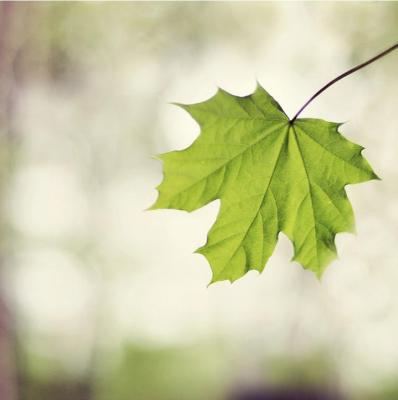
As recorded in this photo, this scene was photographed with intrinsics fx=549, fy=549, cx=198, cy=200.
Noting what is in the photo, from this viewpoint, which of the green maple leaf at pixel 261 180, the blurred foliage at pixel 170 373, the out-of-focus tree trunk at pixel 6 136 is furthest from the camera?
the blurred foliage at pixel 170 373

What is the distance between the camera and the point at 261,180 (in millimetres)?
1061

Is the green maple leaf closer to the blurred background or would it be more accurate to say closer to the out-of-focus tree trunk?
the blurred background

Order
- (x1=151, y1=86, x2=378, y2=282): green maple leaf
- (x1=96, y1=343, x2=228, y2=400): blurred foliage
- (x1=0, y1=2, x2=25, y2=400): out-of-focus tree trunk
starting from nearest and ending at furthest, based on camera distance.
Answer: (x1=151, y1=86, x2=378, y2=282): green maple leaf
(x1=0, y1=2, x2=25, y2=400): out-of-focus tree trunk
(x1=96, y1=343, x2=228, y2=400): blurred foliage

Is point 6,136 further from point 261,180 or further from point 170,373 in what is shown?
point 261,180

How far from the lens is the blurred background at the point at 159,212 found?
9.45 metres

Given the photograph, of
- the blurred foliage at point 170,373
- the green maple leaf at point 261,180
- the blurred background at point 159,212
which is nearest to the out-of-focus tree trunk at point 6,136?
the blurred background at point 159,212

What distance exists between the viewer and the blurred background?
31.0 feet

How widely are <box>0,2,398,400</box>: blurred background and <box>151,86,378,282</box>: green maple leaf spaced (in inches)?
261

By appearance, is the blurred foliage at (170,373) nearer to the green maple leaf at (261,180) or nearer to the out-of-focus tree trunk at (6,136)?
the out-of-focus tree trunk at (6,136)

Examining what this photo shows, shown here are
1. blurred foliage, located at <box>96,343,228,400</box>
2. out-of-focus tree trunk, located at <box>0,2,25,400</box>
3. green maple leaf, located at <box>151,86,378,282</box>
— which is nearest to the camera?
green maple leaf, located at <box>151,86,378,282</box>

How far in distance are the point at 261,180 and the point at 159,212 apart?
34.5 feet

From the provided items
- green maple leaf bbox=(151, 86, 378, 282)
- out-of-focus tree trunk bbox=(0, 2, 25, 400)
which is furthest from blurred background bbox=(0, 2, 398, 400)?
green maple leaf bbox=(151, 86, 378, 282)

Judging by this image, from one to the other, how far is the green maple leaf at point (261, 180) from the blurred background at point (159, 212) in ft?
21.7

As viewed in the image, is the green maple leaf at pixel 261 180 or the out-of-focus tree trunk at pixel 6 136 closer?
the green maple leaf at pixel 261 180
